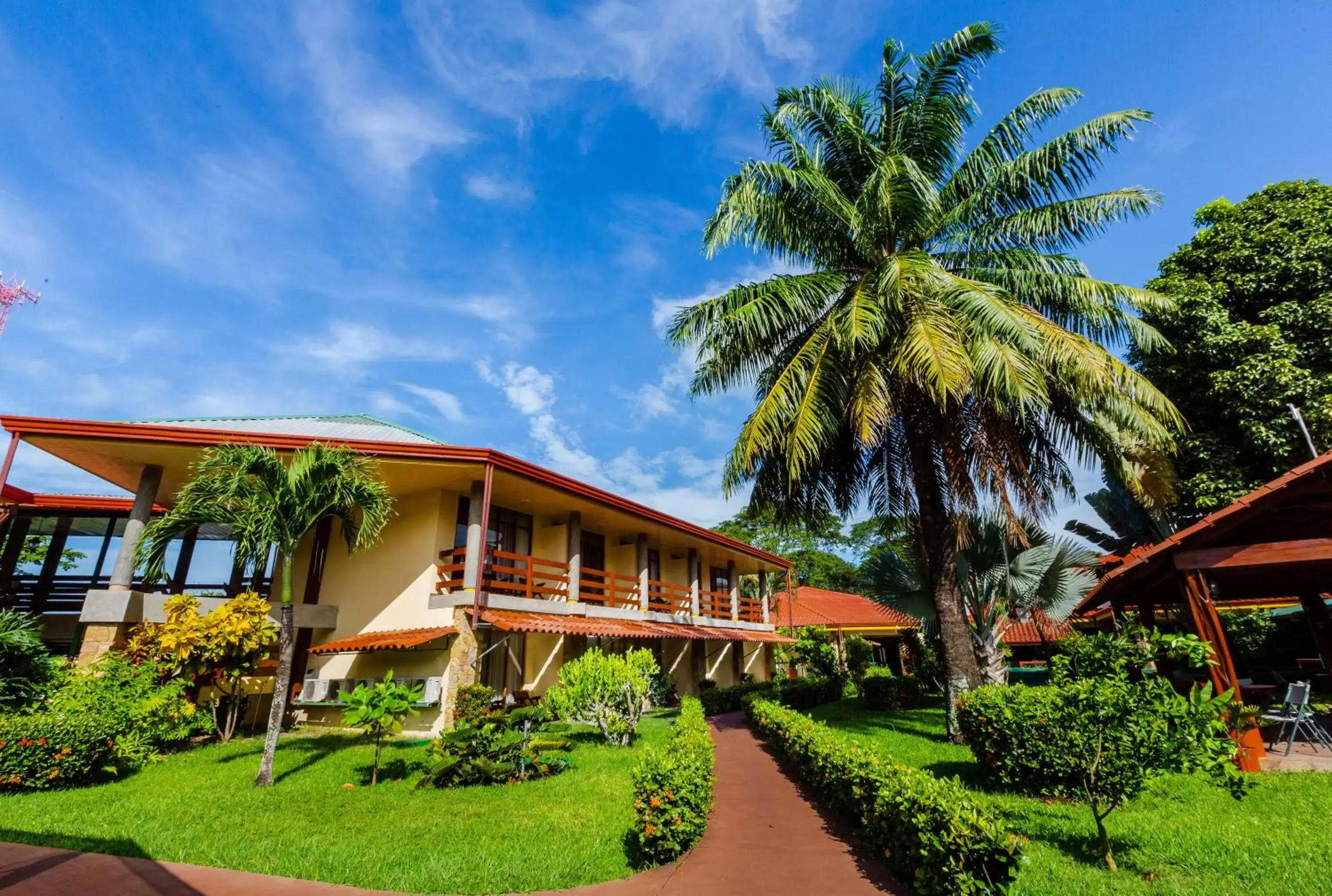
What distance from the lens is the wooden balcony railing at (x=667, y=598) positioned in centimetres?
2045

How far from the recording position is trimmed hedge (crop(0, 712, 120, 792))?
25.9ft

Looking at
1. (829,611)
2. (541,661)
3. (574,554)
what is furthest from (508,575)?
(829,611)

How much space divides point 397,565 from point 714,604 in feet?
45.3

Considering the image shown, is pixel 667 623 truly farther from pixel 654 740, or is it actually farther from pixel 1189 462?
pixel 1189 462

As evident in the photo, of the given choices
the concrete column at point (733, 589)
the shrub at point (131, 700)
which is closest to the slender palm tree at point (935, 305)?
the shrub at point (131, 700)

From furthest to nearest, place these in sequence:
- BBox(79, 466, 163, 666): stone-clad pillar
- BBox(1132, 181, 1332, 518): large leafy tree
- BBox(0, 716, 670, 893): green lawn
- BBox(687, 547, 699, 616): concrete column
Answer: BBox(687, 547, 699, 616): concrete column, BBox(1132, 181, 1332, 518): large leafy tree, BBox(79, 466, 163, 666): stone-clad pillar, BBox(0, 716, 670, 893): green lawn

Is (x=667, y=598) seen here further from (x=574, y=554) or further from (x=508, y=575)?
(x=508, y=575)

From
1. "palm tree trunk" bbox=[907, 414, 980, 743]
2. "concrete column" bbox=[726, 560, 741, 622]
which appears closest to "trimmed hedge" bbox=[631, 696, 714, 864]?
"palm tree trunk" bbox=[907, 414, 980, 743]

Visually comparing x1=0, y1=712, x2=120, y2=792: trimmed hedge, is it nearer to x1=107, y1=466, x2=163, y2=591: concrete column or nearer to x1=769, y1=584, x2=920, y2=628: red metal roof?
x1=107, y1=466, x2=163, y2=591: concrete column

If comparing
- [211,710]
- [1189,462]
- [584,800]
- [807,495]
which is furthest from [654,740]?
[1189,462]

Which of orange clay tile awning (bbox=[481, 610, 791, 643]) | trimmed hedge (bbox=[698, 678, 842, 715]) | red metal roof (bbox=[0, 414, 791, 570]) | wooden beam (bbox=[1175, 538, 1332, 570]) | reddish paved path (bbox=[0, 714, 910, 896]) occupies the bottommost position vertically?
reddish paved path (bbox=[0, 714, 910, 896])

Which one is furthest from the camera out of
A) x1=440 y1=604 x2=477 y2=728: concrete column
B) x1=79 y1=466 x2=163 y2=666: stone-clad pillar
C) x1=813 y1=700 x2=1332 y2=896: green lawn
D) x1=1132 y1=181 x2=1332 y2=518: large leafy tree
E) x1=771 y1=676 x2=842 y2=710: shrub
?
x1=771 y1=676 x2=842 y2=710: shrub

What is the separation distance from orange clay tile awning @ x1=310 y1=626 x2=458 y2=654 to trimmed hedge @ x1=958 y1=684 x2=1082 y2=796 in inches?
381

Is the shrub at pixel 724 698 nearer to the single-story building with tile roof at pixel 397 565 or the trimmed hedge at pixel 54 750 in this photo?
the single-story building with tile roof at pixel 397 565
